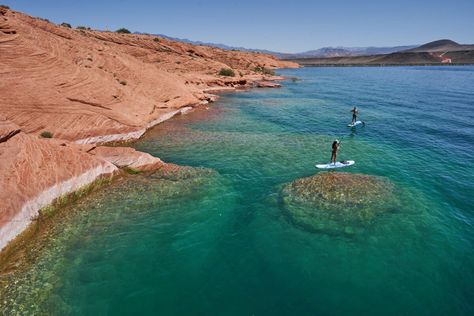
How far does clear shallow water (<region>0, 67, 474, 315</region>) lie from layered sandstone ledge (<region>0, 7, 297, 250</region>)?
2110mm

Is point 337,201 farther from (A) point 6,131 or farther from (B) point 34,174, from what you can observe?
(A) point 6,131

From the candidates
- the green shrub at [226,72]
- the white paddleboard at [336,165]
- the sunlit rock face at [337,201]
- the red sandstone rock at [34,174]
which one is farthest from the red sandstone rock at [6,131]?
the green shrub at [226,72]

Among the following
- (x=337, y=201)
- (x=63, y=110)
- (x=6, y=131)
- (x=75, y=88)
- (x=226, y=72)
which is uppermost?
(x=226, y=72)

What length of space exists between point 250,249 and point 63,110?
24.2m

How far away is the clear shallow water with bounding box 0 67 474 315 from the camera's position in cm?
1259

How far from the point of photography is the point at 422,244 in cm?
1614

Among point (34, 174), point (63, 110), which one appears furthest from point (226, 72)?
point (34, 174)

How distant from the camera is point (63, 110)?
29.8 meters

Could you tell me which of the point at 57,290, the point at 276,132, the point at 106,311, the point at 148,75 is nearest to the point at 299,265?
the point at 106,311

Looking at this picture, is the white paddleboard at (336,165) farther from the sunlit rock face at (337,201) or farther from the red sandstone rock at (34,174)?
the red sandstone rock at (34,174)

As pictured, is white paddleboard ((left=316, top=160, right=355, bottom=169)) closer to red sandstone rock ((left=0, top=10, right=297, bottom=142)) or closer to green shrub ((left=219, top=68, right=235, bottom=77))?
red sandstone rock ((left=0, top=10, right=297, bottom=142))

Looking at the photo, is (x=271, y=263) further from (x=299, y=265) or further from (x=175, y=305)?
(x=175, y=305)

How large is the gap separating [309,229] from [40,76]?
103 feet

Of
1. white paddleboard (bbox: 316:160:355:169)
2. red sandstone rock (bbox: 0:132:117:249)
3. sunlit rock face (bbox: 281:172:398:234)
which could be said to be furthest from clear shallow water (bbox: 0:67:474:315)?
red sandstone rock (bbox: 0:132:117:249)
